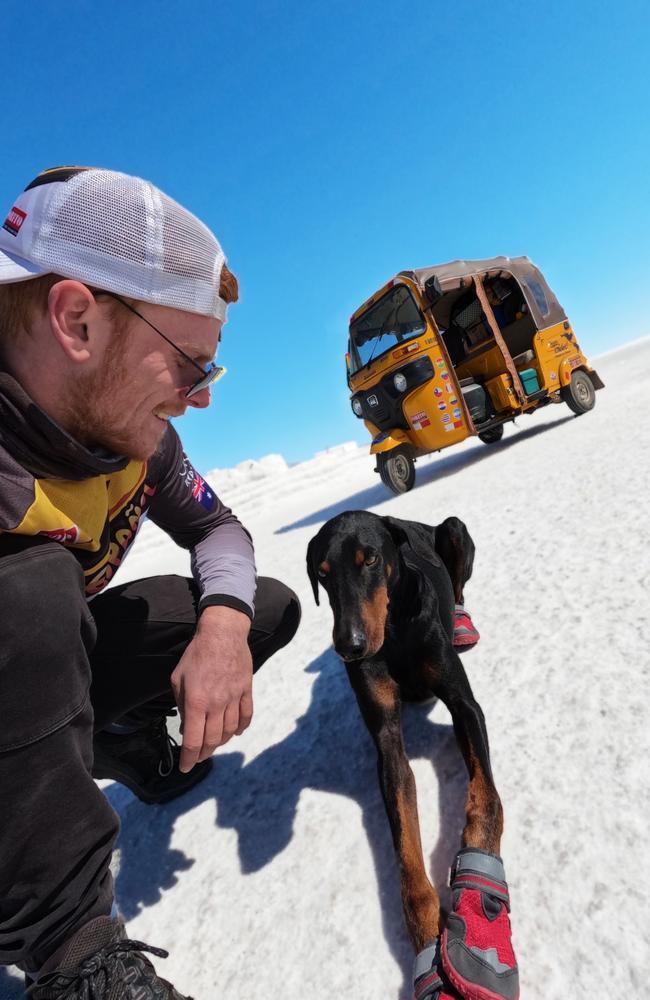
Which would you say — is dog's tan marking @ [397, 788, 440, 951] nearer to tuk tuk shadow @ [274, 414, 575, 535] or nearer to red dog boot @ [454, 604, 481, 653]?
red dog boot @ [454, 604, 481, 653]

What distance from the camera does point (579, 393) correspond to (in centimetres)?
852

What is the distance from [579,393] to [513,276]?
84.5 inches

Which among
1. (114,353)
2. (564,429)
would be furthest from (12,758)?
(564,429)

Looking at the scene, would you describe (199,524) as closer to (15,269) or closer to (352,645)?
(352,645)

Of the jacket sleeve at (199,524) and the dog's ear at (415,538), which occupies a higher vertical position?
the jacket sleeve at (199,524)

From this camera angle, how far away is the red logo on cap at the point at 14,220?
4.64 ft

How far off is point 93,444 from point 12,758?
84 cm

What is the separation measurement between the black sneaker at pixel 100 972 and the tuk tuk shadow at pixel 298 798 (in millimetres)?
624

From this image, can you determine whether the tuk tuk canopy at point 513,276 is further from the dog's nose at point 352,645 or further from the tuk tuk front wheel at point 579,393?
the dog's nose at point 352,645

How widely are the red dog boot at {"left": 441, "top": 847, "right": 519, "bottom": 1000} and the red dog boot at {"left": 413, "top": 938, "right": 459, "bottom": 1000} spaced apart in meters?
0.03

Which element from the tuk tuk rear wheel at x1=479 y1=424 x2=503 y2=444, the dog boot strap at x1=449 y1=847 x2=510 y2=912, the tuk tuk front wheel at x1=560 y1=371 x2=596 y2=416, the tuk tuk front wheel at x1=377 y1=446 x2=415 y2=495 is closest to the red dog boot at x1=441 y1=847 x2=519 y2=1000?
the dog boot strap at x1=449 y1=847 x2=510 y2=912

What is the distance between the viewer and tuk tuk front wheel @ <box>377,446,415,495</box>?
7512mm

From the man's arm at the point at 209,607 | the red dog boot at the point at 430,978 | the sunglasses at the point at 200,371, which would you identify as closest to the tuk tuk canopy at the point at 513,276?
the man's arm at the point at 209,607

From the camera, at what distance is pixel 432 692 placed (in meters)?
2.04
